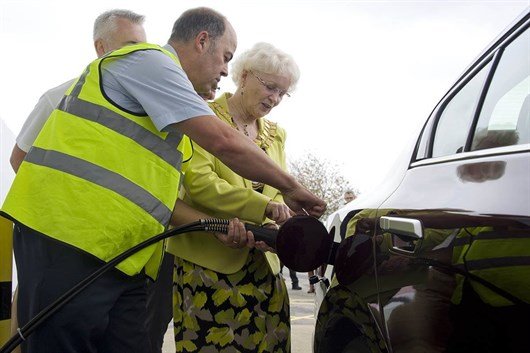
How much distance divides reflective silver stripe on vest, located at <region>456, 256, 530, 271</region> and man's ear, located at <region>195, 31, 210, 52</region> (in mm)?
1366

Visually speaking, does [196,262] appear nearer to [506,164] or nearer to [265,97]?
[265,97]

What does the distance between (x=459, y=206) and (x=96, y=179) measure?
103 cm

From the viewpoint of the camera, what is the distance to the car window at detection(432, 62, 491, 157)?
5.72ft

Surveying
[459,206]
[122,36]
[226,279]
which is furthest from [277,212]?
[122,36]

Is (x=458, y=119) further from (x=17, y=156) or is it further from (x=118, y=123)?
(x=17, y=156)

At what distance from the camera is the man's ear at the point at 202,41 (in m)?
2.41

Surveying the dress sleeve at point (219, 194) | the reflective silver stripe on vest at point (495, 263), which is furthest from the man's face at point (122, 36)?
the reflective silver stripe on vest at point (495, 263)

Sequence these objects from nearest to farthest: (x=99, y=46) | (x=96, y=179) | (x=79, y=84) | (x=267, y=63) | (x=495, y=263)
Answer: (x=495, y=263) < (x=96, y=179) < (x=79, y=84) < (x=267, y=63) < (x=99, y=46)

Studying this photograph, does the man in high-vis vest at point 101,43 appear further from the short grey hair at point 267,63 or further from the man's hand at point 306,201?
the man's hand at point 306,201

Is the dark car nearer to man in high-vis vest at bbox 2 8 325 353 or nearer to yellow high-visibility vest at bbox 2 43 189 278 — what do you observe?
man in high-vis vest at bbox 2 8 325 353

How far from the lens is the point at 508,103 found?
1.60m

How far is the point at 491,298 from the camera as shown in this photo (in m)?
1.25

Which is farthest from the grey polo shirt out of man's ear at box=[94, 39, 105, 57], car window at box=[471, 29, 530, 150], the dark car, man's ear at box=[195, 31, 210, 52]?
man's ear at box=[94, 39, 105, 57]

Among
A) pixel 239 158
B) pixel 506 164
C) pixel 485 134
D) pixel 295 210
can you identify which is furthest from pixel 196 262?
pixel 506 164
